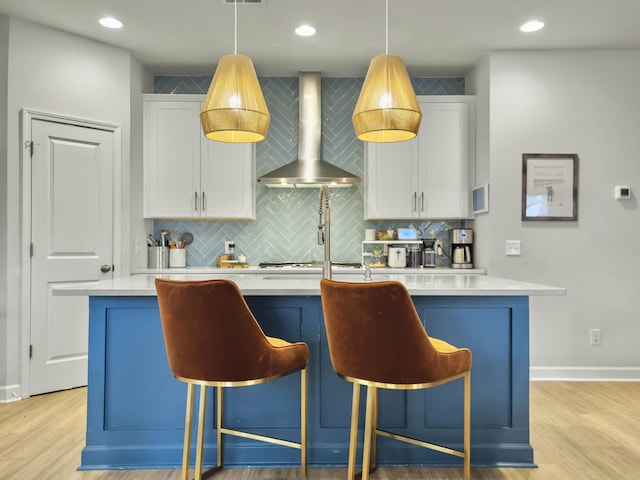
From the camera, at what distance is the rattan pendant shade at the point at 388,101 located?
2207mm

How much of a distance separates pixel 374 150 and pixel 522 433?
2751mm

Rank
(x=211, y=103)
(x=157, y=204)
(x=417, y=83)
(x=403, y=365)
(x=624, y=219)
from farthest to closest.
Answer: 1. (x=417, y=83)
2. (x=157, y=204)
3. (x=624, y=219)
4. (x=211, y=103)
5. (x=403, y=365)

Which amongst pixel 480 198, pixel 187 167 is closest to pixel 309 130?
pixel 187 167

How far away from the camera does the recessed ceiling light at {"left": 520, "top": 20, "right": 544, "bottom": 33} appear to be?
3.55 metres

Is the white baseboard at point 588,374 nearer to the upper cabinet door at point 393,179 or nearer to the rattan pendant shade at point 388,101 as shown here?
the upper cabinet door at point 393,179

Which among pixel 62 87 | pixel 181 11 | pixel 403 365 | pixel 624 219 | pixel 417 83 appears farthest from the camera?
pixel 417 83

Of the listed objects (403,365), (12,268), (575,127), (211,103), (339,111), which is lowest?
(403,365)

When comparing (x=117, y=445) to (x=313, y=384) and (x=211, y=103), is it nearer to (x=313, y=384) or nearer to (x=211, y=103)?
(x=313, y=384)

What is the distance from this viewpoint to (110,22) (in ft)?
11.7

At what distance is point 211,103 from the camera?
2.22m

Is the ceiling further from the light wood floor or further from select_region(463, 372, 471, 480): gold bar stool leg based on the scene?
the light wood floor

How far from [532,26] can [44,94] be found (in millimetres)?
3684

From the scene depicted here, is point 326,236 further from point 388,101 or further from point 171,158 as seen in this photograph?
point 171,158

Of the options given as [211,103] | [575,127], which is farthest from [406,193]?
[211,103]
